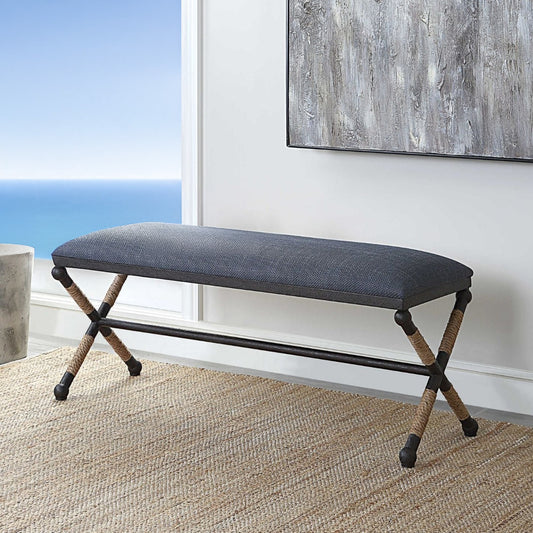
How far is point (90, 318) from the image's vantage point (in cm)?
313

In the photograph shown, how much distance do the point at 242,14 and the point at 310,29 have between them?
0.32 meters

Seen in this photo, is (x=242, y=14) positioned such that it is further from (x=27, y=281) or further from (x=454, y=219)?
(x=27, y=281)

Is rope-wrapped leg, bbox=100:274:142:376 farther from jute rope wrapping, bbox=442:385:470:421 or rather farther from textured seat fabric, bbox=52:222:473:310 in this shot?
jute rope wrapping, bbox=442:385:470:421

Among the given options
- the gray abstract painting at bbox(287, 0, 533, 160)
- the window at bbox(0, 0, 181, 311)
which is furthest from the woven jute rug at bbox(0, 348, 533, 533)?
the window at bbox(0, 0, 181, 311)

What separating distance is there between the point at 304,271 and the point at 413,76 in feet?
2.73

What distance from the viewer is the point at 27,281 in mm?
3623

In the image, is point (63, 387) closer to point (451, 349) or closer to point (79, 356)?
point (79, 356)

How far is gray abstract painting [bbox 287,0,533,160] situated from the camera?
9.20ft

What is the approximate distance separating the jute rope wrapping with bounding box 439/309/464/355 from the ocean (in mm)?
3197

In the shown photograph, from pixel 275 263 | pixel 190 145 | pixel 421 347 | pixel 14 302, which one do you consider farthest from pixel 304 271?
pixel 14 302

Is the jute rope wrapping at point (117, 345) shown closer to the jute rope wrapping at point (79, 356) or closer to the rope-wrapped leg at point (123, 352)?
the rope-wrapped leg at point (123, 352)

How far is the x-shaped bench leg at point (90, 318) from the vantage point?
2.99m

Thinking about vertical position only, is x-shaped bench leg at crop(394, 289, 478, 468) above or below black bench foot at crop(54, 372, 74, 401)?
above

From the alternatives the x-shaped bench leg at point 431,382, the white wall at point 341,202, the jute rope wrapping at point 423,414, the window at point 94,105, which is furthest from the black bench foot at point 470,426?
the window at point 94,105
